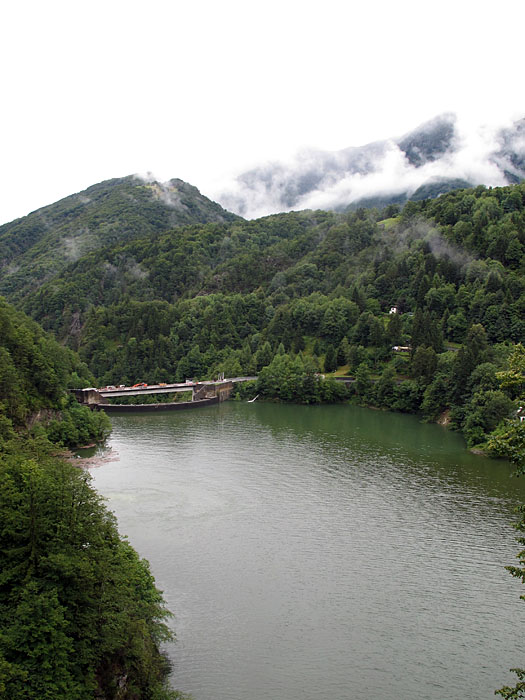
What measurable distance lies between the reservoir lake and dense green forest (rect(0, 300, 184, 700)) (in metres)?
2.93

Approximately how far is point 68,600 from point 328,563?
52.6ft

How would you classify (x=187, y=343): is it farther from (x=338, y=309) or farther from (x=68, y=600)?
(x=68, y=600)

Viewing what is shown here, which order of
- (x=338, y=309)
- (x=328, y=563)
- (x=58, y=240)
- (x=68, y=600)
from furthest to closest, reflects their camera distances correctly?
(x=58, y=240) → (x=338, y=309) → (x=328, y=563) → (x=68, y=600)

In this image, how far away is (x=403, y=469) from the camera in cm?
4731

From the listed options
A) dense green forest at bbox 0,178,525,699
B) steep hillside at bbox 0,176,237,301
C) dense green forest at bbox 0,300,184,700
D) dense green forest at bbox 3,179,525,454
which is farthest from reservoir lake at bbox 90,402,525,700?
steep hillside at bbox 0,176,237,301

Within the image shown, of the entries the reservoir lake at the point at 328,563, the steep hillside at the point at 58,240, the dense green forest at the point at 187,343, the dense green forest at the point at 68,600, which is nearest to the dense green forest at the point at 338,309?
the dense green forest at the point at 187,343

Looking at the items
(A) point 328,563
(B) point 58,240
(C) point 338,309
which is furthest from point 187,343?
(B) point 58,240

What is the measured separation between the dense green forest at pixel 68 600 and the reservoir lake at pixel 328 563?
2932 millimetres

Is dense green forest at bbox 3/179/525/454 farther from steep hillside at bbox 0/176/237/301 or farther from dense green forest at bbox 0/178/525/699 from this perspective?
steep hillside at bbox 0/176/237/301

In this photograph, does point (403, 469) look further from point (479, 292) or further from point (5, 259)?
point (5, 259)

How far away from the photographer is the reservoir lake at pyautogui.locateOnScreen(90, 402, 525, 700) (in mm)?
21672

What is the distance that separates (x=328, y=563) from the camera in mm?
30016

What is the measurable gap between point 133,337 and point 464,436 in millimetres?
64775

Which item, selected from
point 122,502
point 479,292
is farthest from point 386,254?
point 122,502
